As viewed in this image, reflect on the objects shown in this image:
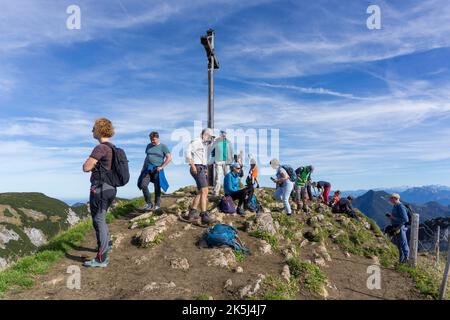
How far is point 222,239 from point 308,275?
2849mm

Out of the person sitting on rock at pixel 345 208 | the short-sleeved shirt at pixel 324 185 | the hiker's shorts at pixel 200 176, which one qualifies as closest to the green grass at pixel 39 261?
the hiker's shorts at pixel 200 176

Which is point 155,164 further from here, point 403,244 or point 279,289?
point 403,244

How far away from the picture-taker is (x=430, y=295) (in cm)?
986

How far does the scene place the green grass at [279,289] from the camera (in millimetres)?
7645

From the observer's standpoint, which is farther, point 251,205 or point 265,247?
point 251,205

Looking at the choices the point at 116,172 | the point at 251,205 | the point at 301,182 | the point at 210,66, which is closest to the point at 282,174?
the point at 251,205

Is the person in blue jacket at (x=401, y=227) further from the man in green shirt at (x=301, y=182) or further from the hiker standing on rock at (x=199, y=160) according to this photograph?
the hiker standing on rock at (x=199, y=160)

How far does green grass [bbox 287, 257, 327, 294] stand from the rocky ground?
3 cm

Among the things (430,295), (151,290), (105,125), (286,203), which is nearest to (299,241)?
(286,203)

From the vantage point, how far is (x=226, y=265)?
9484 millimetres

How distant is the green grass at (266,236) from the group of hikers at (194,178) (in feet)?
5.67
